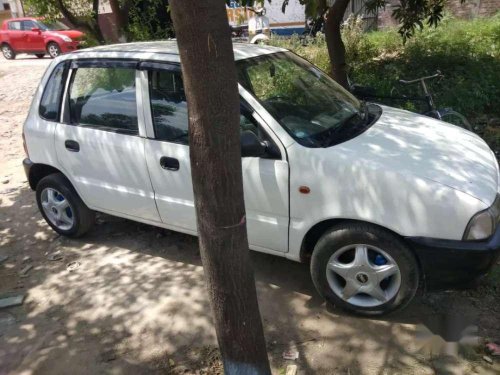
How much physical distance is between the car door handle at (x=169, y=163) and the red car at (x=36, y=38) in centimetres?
1474

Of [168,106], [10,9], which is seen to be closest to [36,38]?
[168,106]

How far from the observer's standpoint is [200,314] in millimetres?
3398

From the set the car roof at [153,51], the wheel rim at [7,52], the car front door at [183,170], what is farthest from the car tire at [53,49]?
the car front door at [183,170]

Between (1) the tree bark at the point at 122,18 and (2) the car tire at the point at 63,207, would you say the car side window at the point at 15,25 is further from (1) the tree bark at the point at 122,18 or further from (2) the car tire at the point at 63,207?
(2) the car tire at the point at 63,207

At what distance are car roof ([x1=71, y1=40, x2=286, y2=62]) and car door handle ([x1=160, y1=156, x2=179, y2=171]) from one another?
2.47ft

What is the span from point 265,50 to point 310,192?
1.52 meters

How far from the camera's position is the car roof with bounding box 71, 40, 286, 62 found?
3.66 m

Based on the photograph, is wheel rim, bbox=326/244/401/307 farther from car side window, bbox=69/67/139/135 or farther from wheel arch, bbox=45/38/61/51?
wheel arch, bbox=45/38/61/51

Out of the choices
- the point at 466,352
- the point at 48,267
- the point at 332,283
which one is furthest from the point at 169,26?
Result: the point at 466,352

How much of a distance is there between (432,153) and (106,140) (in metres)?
2.55

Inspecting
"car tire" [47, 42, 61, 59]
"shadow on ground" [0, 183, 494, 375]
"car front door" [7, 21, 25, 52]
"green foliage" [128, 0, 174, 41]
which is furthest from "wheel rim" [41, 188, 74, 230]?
"car front door" [7, 21, 25, 52]

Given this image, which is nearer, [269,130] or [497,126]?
[269,130]

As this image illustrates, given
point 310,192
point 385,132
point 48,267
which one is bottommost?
point 48,267

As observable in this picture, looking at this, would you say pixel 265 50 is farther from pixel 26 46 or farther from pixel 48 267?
pixel 26 46
